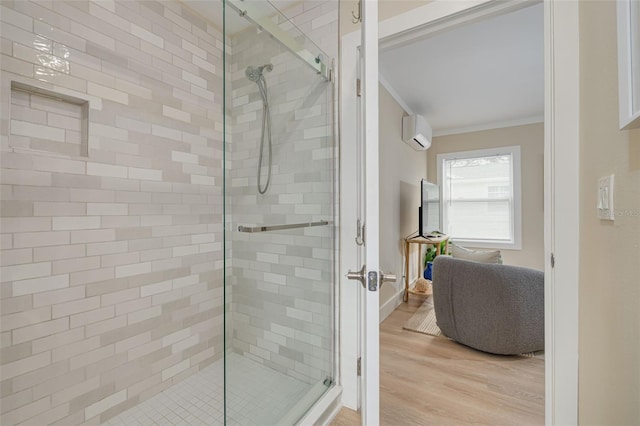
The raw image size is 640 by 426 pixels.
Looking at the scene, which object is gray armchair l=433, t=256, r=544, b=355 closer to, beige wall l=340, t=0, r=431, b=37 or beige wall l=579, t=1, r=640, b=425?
beige wall l=579, t=1, r=640, b=425

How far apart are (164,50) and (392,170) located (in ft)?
8.11

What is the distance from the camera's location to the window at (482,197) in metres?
4.48

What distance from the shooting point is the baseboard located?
9.85ft

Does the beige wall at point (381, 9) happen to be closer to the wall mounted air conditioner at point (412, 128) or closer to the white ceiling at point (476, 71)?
the white ceiling at point (476, 71)

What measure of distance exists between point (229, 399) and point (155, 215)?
3.81ft

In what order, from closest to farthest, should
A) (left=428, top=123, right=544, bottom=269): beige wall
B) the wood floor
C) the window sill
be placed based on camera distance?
the wood floor < (left=428, top=123, right=544, bottom=269): beige wall < the window sill

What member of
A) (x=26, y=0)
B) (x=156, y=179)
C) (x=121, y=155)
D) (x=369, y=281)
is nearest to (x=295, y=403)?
(x=369, y=281)

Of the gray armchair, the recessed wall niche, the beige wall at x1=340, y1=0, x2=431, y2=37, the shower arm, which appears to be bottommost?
the gray armchair

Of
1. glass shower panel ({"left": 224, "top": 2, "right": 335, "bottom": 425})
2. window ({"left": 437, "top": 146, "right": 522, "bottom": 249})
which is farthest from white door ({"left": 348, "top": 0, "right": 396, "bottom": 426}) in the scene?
window ({"left": 437, "top": 146, "right": 522, "bottom": 249})

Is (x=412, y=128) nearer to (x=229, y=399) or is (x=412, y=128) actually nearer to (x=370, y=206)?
(x=370, y=206)

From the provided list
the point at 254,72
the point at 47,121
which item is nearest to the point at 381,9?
the point at 254,72

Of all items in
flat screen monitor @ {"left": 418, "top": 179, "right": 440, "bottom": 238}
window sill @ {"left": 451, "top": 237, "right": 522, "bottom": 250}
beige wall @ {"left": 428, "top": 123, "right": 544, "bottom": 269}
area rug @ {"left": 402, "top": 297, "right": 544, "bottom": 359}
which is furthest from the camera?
window sill @ {"left": 451, "top": 237, "right": 522, "bottom": 250}

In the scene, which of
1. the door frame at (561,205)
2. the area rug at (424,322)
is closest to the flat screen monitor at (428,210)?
the area rug at (424,322)

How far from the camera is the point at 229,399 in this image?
1145mm
